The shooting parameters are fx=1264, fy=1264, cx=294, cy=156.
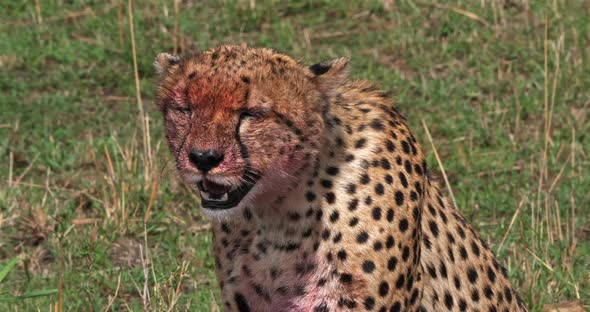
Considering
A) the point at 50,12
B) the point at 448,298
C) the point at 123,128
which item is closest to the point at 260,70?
the point at 448,298

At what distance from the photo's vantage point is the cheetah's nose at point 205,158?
3.80 meters

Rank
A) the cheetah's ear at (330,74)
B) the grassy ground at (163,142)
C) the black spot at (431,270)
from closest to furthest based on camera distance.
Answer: the cheetah's ear at (330,74)
the black spot at (431,270)
the grassy ground at (163,142)

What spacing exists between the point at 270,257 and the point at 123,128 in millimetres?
3806

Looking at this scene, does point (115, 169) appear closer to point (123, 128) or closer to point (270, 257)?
point (123, 128)

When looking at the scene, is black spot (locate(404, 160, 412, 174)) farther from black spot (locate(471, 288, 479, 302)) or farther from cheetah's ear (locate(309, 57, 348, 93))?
black spot (locate(471, 288, 479, 302))

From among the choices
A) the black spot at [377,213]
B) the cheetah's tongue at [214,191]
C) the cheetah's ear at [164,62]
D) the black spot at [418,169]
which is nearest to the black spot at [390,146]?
the black spot at [418,169]

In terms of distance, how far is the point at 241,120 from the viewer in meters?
3.92

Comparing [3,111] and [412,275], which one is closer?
[412,275]

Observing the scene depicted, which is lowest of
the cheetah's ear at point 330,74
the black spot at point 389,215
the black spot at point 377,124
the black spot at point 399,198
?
the black spot at point 389,215

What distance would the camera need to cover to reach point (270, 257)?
14.4 ft

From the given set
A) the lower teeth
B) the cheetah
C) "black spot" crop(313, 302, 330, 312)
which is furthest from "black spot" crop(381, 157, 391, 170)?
the lower teeth

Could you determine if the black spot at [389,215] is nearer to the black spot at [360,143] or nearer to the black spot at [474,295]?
the black spot at [360,143]

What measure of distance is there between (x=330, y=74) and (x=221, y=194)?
0.59 metres

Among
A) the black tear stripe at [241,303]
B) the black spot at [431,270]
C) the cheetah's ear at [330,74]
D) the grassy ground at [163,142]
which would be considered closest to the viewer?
the cheetah's ear at [330,74]
